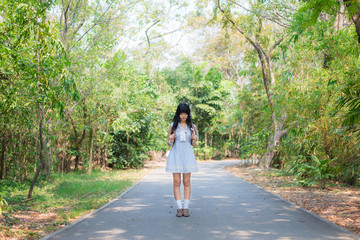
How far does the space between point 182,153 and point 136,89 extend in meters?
13.0

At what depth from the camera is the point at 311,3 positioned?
4.93 metres

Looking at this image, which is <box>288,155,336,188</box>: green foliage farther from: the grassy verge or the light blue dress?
the grassy verge

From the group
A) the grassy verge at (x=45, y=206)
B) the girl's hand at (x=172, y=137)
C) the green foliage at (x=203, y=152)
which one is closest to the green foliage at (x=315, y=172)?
the girl's hand at (x=172, y=137)

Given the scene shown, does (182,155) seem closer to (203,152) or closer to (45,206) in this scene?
(45,206)

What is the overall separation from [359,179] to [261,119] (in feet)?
34.9

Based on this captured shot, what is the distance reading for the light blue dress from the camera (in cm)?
721

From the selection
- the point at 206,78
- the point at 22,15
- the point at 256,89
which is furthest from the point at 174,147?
the point at 206,78

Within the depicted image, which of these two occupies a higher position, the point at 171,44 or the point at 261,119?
the point at 171,44

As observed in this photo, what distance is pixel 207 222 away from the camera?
21.5ft

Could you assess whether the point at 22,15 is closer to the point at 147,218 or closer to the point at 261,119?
the point at 147,218

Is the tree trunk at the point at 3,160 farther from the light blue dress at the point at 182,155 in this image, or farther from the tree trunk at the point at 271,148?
the tree trunk at the point at 271,148

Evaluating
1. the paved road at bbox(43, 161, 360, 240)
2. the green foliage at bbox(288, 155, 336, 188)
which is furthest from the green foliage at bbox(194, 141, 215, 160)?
the paved road at bbox(43, 161, 360, 240)

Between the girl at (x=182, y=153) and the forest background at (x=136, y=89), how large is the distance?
2.15m

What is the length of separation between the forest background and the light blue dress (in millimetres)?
2259
